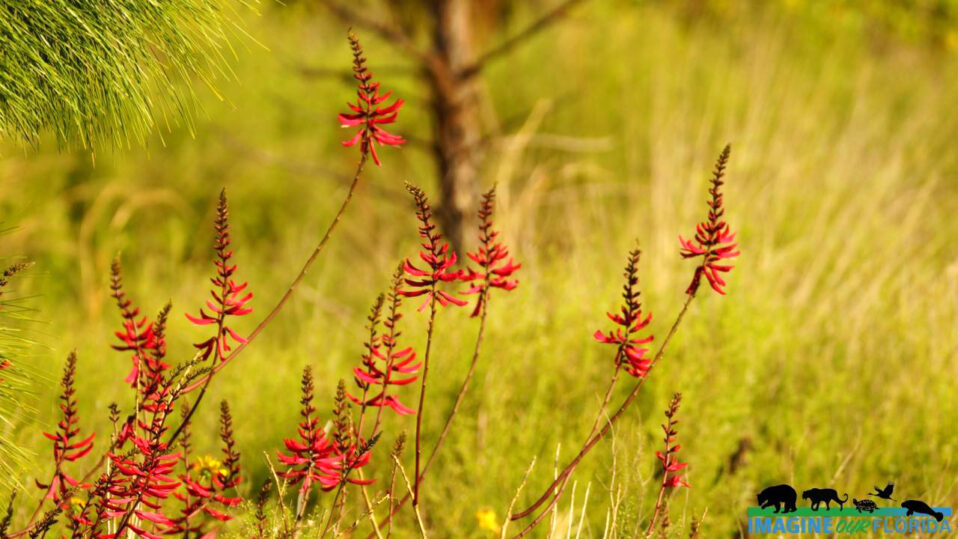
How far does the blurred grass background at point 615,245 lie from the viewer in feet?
9.03

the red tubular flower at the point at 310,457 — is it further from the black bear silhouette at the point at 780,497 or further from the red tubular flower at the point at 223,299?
the black bear silhouette at the point at 780,497

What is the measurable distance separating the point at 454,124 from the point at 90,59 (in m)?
2.77

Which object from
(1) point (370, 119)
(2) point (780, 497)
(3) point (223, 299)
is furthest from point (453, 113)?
(3) point (223, 299)

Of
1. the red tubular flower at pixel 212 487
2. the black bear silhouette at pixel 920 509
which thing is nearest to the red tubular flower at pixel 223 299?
the red tubular flower at pixel 212 487

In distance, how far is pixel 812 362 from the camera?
312cm

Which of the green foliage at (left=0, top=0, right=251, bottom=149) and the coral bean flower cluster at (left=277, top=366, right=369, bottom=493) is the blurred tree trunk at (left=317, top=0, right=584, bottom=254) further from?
the coral bean flower cluster at (left=277, top=366, right=369, bottom=493)

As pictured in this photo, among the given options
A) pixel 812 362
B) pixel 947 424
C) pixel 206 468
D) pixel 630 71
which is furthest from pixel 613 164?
pixel 206 468

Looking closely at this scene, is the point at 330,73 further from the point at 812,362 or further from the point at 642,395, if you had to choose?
the point at 812,362

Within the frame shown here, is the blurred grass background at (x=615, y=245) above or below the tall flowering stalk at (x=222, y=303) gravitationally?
above

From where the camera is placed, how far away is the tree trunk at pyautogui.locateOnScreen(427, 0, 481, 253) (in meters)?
4.45

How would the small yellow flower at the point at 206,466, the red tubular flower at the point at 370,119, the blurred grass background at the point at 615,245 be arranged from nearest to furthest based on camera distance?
the red tubular flower at the point at 370,119
the small yellow flower at the point at 206,466
the blurred grass background at the point at 615,245

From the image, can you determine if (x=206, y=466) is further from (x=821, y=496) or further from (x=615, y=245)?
(x=615, y=245)

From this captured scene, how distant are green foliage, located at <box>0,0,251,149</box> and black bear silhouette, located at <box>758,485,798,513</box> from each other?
160 centimetres

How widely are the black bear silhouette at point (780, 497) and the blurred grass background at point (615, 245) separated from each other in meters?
0.13
